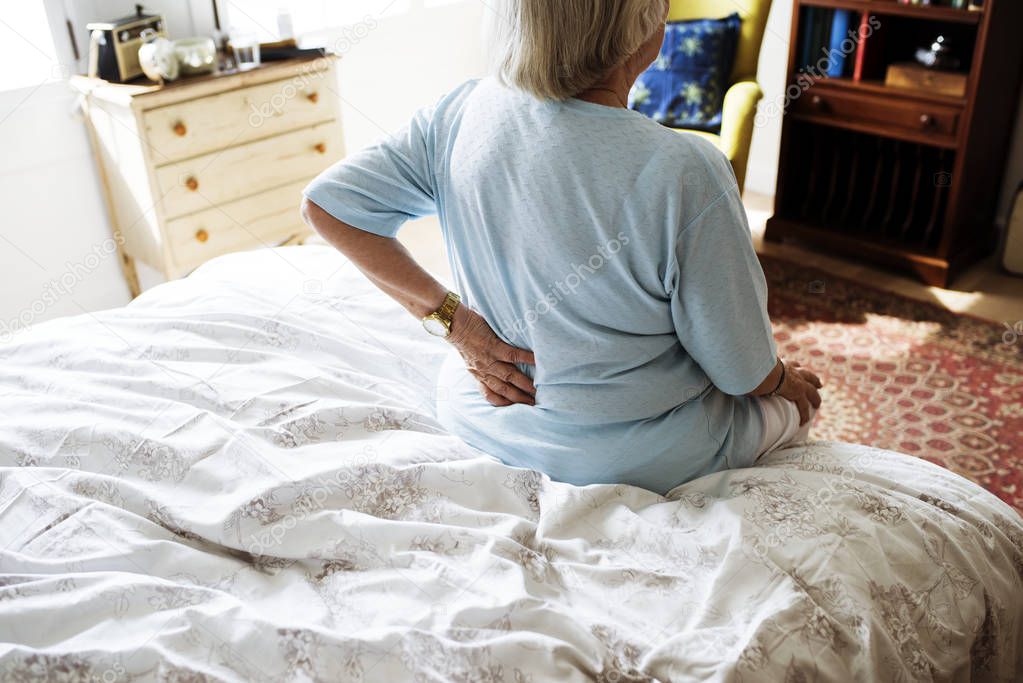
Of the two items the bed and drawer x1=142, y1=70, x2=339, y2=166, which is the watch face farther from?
drawer x1=142, y1=70, x2=339, y2=166

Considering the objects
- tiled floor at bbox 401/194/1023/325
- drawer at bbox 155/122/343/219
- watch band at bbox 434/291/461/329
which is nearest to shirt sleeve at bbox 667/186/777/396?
watch band at bbox 434/291/461/329

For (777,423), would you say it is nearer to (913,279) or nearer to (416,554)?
(416,554)

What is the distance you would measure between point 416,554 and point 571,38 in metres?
0.63

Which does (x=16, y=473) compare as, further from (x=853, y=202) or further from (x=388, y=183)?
(x=853, y=202)

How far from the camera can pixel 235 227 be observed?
283cm

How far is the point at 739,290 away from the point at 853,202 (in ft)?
8.20

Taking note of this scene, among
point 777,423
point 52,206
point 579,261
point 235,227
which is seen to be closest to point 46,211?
point 52,206

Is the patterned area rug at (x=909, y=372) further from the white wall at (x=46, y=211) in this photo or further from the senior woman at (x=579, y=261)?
the white wall at (x=46, y=211)

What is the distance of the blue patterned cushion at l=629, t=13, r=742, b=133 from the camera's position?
10.0ft

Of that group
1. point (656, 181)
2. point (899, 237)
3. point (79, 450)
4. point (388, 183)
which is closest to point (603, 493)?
point (656, 181)

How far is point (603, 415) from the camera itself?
120cm

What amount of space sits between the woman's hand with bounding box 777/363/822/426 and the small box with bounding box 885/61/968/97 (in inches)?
73.7

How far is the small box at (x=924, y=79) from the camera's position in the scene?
2.82 meters

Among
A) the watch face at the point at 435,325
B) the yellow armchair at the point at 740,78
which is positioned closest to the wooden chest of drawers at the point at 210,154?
the yellow armchair at the point at 740,78
